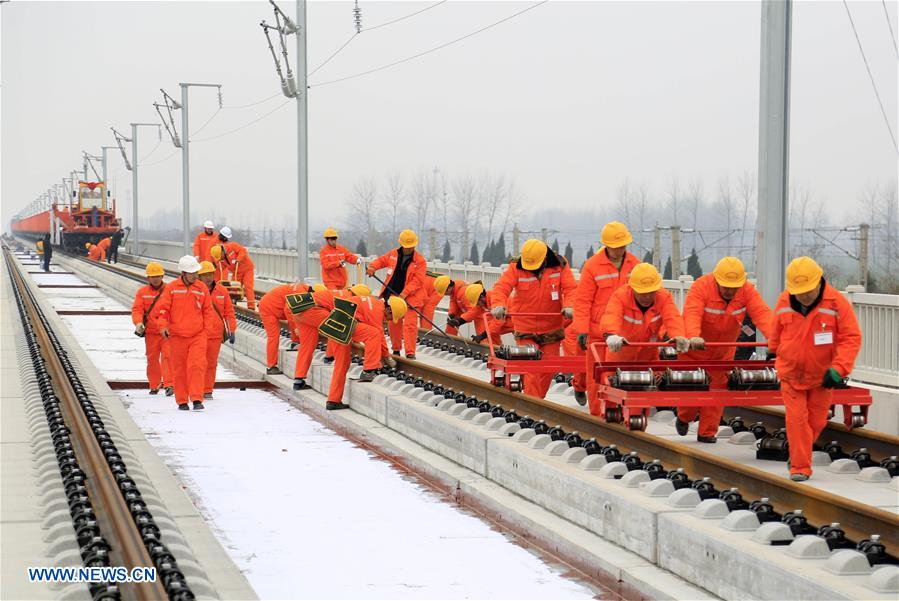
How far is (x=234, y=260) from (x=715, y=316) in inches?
673

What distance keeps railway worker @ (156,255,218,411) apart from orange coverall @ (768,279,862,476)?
7630 millimetres

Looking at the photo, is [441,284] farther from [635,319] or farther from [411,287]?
[635,319]

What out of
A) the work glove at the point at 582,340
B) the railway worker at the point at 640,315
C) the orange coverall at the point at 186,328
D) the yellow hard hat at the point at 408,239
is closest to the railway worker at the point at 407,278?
the yellow hard hat at the point at 408,239

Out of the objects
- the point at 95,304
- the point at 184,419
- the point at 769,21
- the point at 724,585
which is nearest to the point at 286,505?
the point at 724,585

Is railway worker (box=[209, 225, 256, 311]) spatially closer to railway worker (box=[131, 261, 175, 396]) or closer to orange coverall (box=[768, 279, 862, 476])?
railway worker (box=[131, 261, 175, 396])

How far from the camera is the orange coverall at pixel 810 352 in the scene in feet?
27.6

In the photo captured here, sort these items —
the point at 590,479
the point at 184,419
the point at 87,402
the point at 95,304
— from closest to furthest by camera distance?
the point at 590,479 → the point at 87,402 → the point at 184,419 → the point at 95,304

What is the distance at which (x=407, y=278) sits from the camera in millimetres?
18219

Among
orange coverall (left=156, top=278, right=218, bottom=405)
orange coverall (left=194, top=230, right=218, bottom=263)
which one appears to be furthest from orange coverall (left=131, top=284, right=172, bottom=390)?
orange coverall (left=194, top=230, right=218, bottom=263)

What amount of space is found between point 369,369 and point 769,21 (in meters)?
5.80

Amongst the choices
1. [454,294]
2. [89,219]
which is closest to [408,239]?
[454,294]

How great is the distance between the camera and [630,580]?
7.19 meters

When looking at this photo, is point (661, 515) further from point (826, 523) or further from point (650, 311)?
point (650, 311)

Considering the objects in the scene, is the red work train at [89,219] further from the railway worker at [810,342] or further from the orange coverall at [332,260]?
the railway worker at [810,342]
